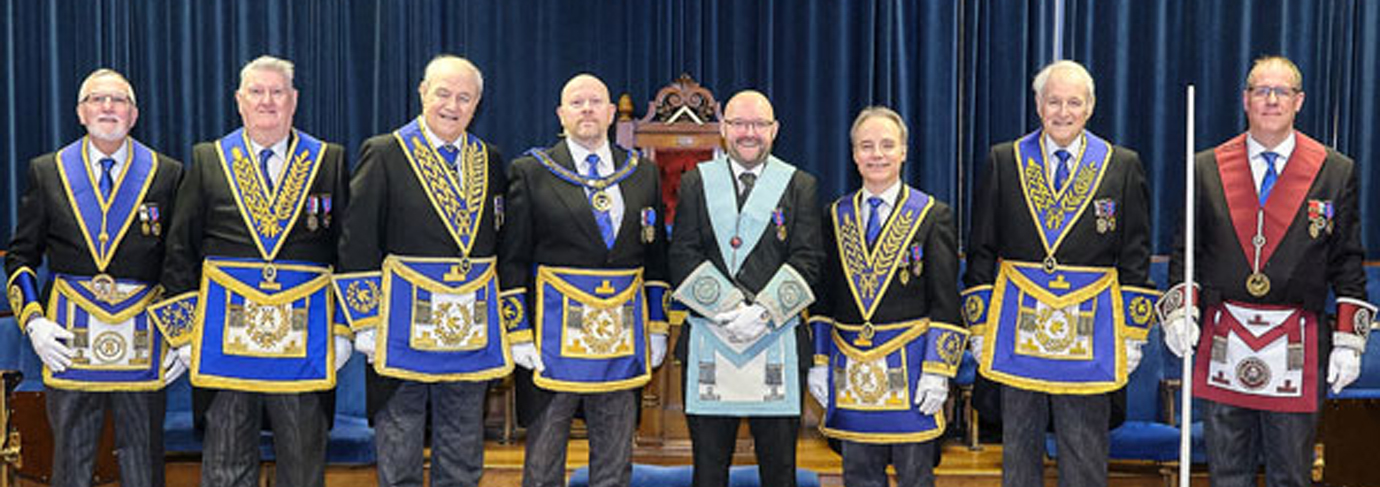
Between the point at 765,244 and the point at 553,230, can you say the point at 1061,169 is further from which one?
the point at 553,230

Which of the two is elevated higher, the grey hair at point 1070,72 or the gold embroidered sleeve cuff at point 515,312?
the grey hair at point 1070,72

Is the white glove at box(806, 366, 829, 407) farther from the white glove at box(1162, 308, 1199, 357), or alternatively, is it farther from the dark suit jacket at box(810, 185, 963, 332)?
the white glove at box(1162, 308, 1199, 357)

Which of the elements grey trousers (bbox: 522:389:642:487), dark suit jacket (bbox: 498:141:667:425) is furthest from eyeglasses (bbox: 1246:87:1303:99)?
grey trousers (bbox: 522:389:642:487)

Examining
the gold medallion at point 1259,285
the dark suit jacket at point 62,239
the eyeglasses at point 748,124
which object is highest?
the eyeglasses at point 748,124

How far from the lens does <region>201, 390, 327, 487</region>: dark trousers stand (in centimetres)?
345

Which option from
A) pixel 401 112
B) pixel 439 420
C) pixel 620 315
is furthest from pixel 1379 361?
pixel 401 112

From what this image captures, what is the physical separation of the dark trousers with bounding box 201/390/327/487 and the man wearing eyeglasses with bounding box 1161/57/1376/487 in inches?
92.2

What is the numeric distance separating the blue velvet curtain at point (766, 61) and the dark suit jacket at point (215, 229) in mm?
2412

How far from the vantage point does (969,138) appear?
229 inches

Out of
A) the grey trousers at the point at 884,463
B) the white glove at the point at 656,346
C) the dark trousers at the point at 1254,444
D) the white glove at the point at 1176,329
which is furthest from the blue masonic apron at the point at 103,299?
the dark trousers at the point at 1254,444

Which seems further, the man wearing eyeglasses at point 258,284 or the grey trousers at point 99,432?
the grey trousers at point 99,432

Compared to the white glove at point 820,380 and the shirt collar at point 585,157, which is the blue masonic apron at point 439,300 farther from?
the white glove at point 820,380

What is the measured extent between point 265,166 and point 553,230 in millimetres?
793

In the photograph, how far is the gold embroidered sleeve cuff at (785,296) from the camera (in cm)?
334
